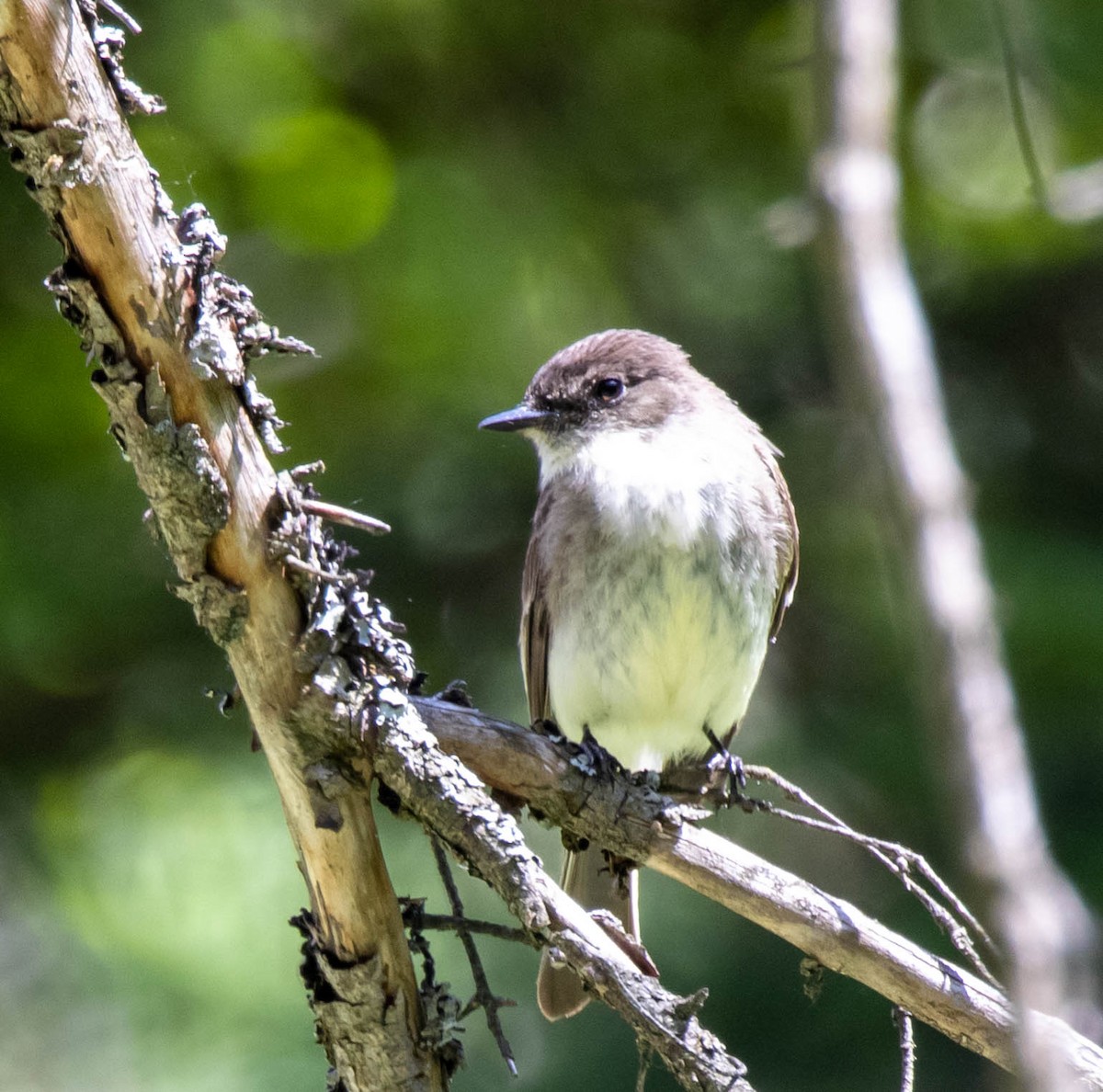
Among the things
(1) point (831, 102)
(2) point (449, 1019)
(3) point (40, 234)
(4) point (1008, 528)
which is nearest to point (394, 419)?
(3) point (40, 234)

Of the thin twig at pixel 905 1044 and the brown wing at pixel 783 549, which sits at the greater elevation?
the brown wing at pixel 783 549

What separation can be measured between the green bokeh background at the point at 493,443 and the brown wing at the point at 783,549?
27 cm

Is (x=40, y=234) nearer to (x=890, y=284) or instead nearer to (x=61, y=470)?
(x=61, y=470)

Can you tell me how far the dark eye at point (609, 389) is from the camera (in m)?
3.99

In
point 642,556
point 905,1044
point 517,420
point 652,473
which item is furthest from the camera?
point 517,420

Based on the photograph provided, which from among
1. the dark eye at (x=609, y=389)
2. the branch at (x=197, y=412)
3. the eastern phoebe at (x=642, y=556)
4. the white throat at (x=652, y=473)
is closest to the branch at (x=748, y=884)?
the branch at (x=197, y=412)

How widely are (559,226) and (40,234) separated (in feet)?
4.71

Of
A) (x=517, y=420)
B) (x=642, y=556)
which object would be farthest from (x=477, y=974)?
(x=517, y=420)

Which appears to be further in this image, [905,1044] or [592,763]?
[592,763]

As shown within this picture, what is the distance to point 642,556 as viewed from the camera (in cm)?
354

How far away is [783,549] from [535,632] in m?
0.68

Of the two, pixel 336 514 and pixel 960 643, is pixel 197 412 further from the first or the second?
pixel 960 643

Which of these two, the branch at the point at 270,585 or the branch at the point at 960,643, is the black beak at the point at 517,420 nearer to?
the branch at the point at 270,585

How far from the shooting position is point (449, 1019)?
82.4 inches
